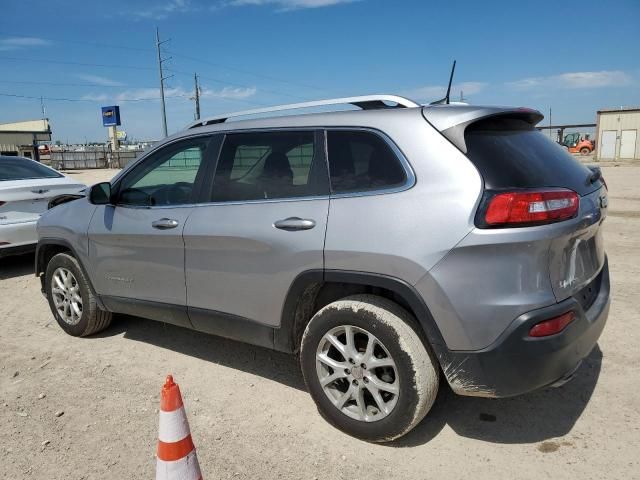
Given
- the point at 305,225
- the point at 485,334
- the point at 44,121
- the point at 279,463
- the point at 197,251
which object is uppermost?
the point at 44,121

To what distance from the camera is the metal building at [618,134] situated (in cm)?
3671

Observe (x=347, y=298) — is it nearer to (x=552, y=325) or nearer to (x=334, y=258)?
(x=334, y=258)

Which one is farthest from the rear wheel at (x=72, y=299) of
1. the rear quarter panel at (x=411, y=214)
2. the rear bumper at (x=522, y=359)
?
the rear bumper at (x=522, y=359)

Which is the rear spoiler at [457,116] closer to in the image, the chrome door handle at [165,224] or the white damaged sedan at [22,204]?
the chrome door handle at [165,224]

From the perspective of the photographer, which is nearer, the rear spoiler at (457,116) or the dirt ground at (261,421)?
the rear spoiler at (457,116)

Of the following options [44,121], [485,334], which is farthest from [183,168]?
[44,121]

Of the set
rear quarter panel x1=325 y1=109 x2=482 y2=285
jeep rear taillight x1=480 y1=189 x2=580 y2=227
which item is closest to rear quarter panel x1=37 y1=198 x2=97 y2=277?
rear quarter panel x1=325 y1=109 x2=482 y2=285

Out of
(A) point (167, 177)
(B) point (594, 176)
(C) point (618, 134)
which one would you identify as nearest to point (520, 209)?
(B) point (594, 176)

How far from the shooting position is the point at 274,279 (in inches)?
118

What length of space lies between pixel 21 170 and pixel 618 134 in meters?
40.3

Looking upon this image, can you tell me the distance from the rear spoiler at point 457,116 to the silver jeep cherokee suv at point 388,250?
1 centimetres

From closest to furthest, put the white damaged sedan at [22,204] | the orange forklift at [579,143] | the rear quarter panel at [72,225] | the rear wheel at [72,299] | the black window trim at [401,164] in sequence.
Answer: the black window trim at [401,164]
the rear quarter panel at [72,225]
the rear wheel at [72,299]
the white damaged sedan at [22,204]
the orange forklift at [579,143]

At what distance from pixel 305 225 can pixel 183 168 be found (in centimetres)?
136

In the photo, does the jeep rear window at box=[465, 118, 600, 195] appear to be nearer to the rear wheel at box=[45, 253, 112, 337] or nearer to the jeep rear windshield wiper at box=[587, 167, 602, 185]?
the jeep rear windshield wiper at box=[587, 167, 602, 185]
